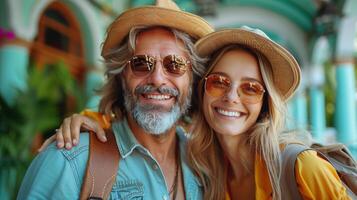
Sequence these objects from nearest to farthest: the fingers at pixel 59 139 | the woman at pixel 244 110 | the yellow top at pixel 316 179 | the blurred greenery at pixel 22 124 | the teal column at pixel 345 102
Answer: the yellow top at pixel 316 179 → the fingers at pixel 59 139 → the woman at pixel 244 110 → the blurred greenery at pixel 22 124 → the teal column at pixel 345 102

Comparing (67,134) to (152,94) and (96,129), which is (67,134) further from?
(152,94)

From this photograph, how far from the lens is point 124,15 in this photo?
1955mm

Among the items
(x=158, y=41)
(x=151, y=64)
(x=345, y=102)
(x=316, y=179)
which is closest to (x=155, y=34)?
(x=158, y=41)

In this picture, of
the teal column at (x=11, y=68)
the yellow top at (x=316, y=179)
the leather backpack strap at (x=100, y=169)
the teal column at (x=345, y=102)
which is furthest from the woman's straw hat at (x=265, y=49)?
the teal column at (x=345, y=102)

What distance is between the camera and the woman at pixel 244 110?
1.86m

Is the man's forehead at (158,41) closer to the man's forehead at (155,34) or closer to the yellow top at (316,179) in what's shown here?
the man's forehead at (155,34)

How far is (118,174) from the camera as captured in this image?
5.59ft

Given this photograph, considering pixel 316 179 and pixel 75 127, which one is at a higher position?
pixel 75 127

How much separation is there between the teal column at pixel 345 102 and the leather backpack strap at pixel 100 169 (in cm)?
686

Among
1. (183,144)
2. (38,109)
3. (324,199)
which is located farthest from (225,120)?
(38,109)

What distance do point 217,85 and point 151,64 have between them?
360 millimetres

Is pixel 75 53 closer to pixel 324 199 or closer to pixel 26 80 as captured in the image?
pixel 26 80

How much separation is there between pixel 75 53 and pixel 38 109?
2.54m

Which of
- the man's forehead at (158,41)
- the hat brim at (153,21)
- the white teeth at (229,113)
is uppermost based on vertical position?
the hat brim at (153,21)
